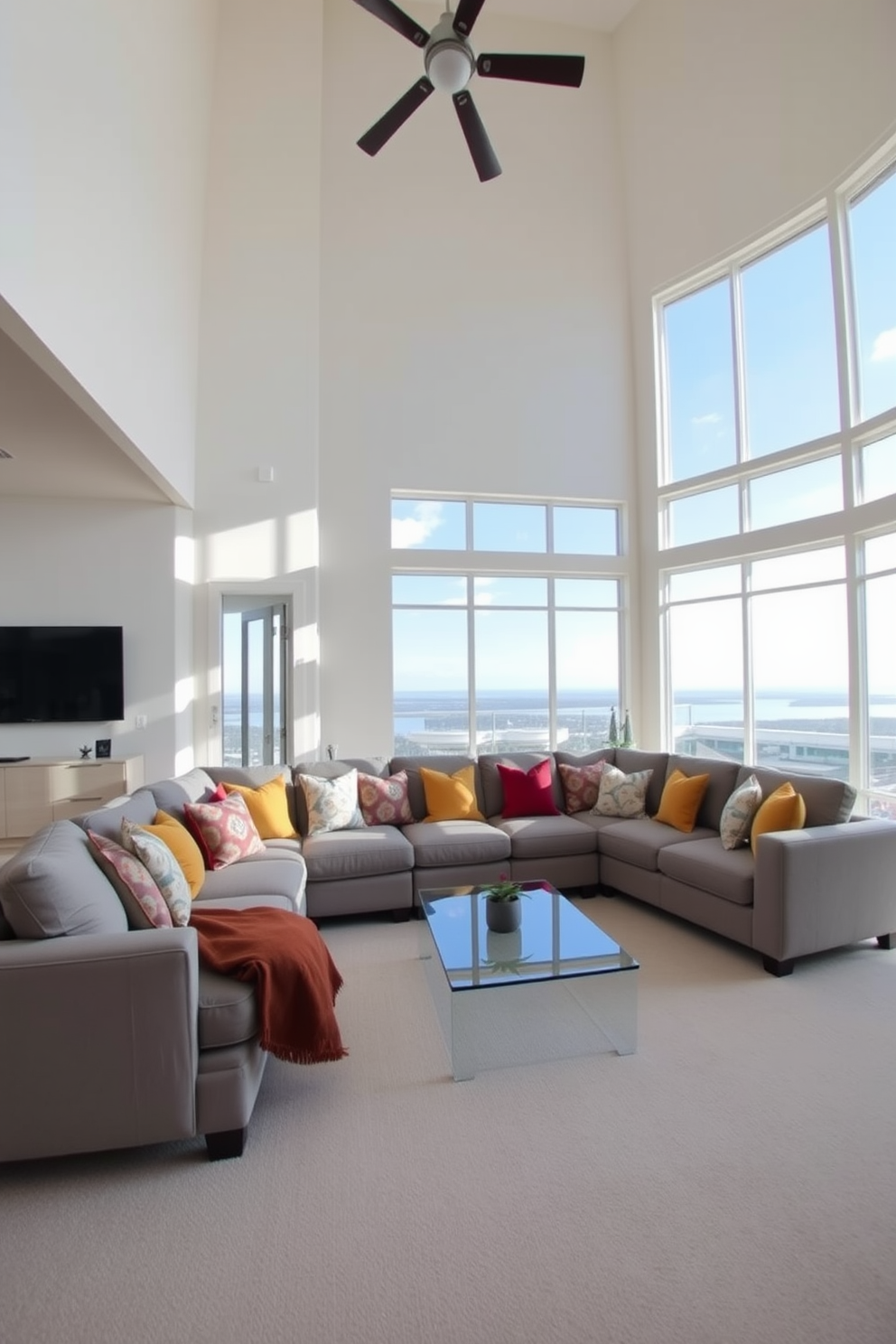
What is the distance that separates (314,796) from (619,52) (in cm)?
828

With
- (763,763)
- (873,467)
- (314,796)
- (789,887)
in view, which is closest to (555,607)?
(763,763)

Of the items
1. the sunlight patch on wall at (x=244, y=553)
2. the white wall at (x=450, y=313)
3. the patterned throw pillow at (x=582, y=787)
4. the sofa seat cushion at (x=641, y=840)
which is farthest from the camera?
the white wall at (x=450, y=313)

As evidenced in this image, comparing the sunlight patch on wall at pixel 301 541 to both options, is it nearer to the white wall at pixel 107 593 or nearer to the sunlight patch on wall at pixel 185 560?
the sunlight patch on wall at pixel 185 560

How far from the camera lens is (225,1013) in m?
1.97

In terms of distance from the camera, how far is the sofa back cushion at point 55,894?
6.21ft

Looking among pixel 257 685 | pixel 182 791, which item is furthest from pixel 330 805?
pixel 257 685

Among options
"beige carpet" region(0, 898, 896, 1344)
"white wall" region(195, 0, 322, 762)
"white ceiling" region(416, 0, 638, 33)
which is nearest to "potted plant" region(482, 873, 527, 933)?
"beige carpet" region(0, 898, 896, 1344)

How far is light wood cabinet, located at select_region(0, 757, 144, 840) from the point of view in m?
4.97

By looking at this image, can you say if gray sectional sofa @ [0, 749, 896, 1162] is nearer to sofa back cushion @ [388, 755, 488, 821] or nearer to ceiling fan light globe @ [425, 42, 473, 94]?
sofa back cushion @ [388, 755, 488, 821]

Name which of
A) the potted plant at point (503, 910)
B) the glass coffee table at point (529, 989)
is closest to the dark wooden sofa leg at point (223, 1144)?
the glass coffee table at point (529, 989)

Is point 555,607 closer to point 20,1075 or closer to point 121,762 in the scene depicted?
point 121,762

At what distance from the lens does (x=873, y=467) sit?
4980 millimetres

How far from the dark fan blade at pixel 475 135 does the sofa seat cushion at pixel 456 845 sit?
13.4 feet

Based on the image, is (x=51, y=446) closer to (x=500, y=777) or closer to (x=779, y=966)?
(x=500, y=777)
